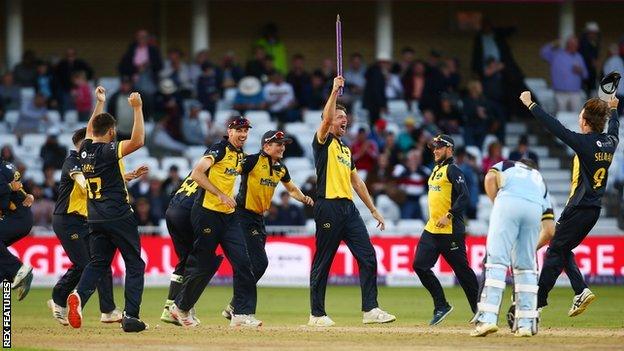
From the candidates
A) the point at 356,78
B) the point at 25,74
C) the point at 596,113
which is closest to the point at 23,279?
the point at 596,113

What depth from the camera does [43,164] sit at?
28109 mm

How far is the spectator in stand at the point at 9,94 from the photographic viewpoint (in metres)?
30.5

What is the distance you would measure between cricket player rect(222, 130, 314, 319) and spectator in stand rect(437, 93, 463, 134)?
1304 centimetres

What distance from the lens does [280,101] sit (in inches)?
1195

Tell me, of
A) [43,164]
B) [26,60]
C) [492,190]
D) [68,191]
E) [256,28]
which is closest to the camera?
[492,190]

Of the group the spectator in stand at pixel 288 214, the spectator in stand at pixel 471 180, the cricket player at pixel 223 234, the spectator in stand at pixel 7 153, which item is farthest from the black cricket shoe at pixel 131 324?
Result: the spectator in stand at pixel 471 180

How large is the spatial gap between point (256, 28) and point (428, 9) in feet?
13.9

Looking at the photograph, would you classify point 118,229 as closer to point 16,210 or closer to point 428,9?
point 16,210

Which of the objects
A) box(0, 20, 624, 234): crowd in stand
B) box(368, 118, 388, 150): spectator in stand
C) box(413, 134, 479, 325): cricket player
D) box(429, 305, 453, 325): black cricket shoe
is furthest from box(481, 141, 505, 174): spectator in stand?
box(429, 305, 453, 325): black cricket shoe

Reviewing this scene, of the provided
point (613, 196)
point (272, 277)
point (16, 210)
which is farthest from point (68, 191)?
point (613, 196)

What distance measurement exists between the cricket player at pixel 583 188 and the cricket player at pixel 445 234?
4.36 feet

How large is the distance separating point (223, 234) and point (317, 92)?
48.2ft

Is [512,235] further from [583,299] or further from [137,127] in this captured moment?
[137,127]

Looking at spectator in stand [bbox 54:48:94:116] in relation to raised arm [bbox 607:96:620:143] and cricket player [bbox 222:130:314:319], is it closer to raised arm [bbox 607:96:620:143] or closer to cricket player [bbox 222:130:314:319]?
cricket player [bbox 222:130:314:319]
